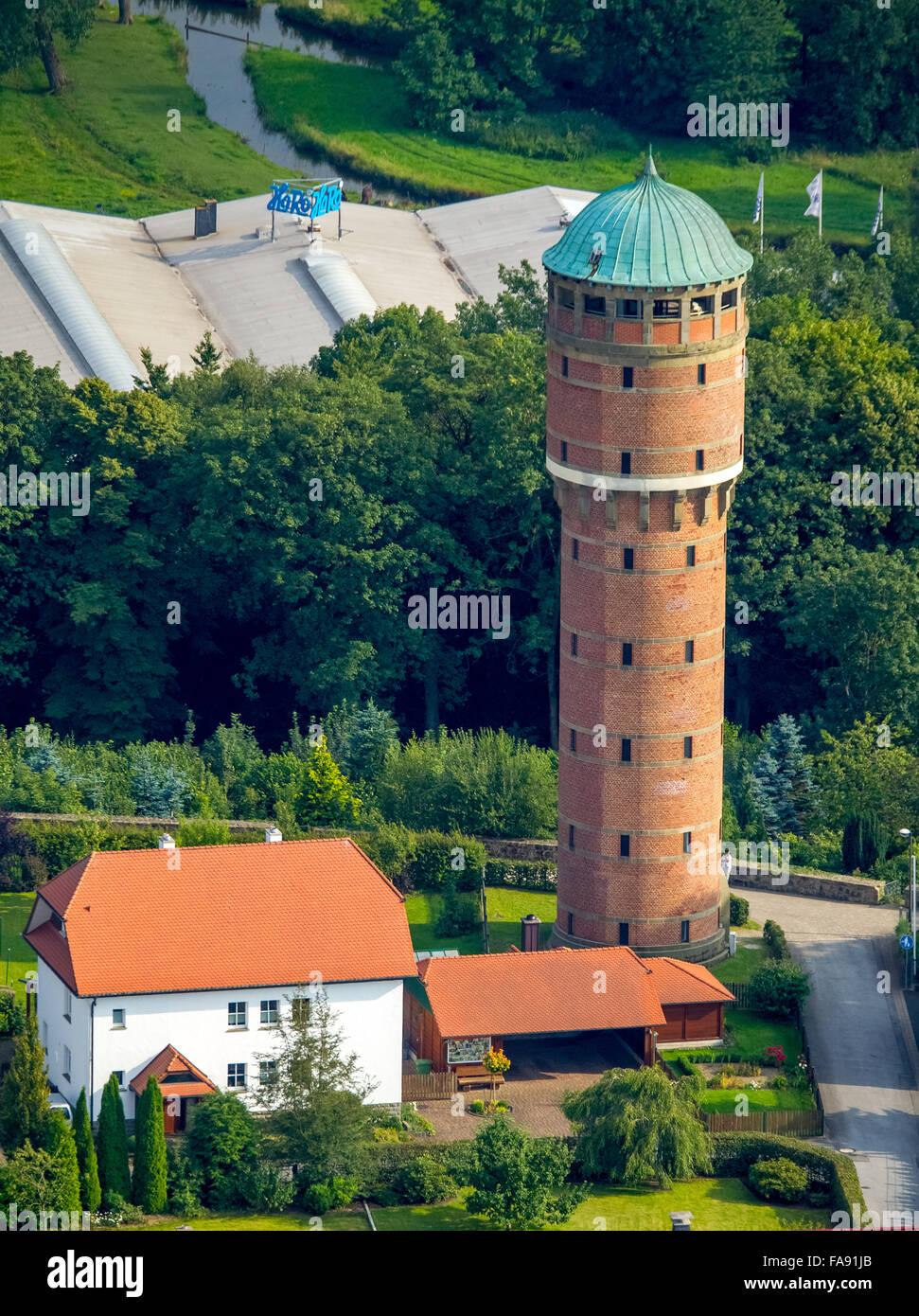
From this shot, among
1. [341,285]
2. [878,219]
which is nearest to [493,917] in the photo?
[341,285]

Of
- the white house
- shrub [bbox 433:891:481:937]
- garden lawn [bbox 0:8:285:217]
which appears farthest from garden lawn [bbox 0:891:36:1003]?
garden lawn [bbox 0:8:285:217]

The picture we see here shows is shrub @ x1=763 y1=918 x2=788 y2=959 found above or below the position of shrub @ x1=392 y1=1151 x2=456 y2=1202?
above

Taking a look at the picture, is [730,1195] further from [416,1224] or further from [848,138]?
[848,138]

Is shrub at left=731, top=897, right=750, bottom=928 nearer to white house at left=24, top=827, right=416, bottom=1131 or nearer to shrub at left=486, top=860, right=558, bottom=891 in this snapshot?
shrub at left=486, top=860, right=558, bottom=891

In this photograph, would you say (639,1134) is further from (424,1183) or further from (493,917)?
(493,917)

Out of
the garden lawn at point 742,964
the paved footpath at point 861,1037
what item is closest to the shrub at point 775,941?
the garden lawn at point 742,964

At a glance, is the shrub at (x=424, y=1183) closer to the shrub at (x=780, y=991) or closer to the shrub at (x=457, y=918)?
the shrub at (x=780, y=991)
